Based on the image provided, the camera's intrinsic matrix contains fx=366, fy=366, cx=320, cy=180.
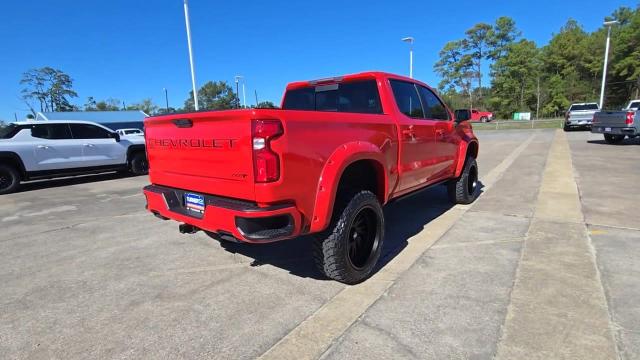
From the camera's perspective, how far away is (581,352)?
2205 mm

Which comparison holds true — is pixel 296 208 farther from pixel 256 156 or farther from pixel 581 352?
pixel 581 352

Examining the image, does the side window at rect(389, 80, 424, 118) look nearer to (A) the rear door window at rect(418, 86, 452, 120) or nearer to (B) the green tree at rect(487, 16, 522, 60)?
(A) the rear door window at rect(418, 86, 452, 120)

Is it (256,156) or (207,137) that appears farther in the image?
(207,137)

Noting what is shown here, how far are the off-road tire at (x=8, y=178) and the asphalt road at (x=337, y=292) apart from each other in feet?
12.9

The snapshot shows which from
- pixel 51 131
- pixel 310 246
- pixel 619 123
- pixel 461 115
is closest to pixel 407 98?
pixel 461 115

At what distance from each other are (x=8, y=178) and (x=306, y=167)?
9401 millimetres

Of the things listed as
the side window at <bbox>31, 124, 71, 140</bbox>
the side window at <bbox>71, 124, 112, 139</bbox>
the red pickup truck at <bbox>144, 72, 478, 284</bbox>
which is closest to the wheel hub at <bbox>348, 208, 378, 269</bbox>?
the red pickup truck at <bbox>144, 72, 478, 284</bbox>

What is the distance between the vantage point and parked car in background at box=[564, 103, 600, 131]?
21541mm

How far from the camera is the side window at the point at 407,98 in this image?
415 centimetres

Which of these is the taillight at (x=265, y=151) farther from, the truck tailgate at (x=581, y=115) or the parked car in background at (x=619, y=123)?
the truck tailgate at (x=581, y=115)

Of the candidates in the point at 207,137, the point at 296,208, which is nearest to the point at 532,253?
the point at 296,208

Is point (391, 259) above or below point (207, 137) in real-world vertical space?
below

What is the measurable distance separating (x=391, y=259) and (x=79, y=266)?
10.6ft

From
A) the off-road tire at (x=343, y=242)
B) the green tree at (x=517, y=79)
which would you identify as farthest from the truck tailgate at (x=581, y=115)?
the green tree at (x=517, y=79)
